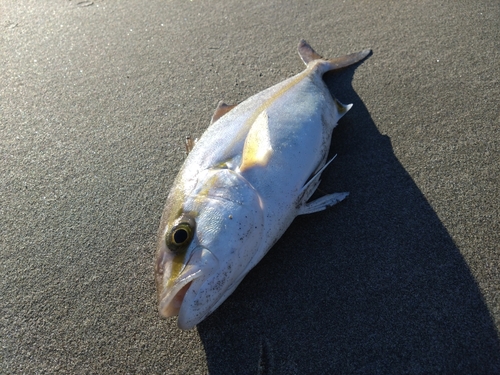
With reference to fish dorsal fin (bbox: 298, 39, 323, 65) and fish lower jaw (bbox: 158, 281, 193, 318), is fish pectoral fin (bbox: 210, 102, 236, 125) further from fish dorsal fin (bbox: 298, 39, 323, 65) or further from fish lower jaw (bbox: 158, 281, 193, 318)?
fish lower jaw (bbox: 158, 281, 193, 318)

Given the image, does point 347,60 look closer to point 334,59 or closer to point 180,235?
point 334,59

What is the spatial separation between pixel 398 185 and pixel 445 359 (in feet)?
3.57

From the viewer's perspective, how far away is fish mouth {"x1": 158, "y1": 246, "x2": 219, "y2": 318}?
1.78m

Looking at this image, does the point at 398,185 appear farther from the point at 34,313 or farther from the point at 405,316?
the point at 34,313

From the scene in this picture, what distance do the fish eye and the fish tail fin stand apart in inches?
78.5

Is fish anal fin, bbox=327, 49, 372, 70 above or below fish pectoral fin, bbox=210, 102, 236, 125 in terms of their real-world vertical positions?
below

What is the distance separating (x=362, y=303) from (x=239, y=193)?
90cm

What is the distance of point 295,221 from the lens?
7.97 feet

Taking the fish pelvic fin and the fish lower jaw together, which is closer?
the fish lower jaw

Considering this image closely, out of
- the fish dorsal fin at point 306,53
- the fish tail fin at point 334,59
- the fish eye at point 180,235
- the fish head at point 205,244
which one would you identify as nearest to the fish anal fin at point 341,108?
the fish tail fin at point 334,59

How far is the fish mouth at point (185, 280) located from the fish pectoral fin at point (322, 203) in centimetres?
72

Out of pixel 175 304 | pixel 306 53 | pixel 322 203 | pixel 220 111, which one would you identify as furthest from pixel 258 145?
pixel 306 53

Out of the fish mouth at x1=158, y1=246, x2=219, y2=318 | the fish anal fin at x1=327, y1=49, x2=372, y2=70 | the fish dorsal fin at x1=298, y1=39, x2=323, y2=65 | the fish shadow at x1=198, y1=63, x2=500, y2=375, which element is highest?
the fish dorsal fin at x1=298, y1=39, x2=323, y2=65

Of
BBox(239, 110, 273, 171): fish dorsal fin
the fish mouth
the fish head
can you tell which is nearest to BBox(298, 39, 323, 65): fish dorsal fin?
BBox(239, 110, 273, 171): fish dorsal fin
